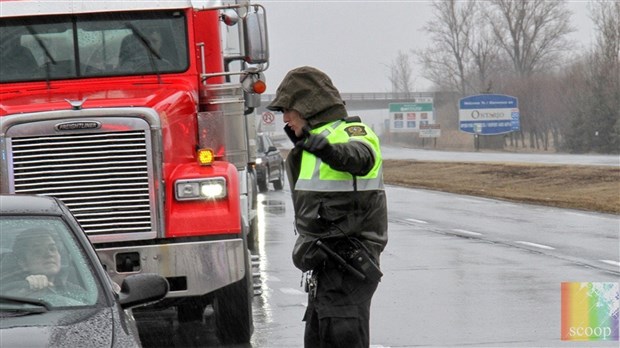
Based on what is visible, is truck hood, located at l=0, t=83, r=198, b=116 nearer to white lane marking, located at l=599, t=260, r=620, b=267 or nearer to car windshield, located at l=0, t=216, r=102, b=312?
car windshield, located at l=0, t=216, r=102, b=312

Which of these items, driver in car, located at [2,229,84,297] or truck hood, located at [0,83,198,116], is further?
truck hood, located at [0,83,198,116]

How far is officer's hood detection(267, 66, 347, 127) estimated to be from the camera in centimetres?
679

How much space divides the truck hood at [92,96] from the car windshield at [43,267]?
378 cm

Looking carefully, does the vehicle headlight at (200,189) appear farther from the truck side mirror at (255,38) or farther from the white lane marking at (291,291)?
the white lane marking at (291,291)

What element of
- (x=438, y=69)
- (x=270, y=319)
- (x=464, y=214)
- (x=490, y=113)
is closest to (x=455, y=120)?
(x=438, y=69)

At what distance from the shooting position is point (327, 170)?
6.71m

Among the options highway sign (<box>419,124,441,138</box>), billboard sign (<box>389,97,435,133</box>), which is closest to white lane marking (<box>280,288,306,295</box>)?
highway sign (<box>419,124,441,138</box>)

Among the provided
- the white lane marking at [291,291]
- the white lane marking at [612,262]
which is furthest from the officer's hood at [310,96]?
the white lane marking at [612,262]

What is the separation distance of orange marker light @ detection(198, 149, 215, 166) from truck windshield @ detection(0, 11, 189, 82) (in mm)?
1314

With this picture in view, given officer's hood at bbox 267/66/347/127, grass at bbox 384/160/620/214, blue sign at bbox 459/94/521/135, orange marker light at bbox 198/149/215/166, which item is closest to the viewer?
officer's hood at bbox 267/66/347/127

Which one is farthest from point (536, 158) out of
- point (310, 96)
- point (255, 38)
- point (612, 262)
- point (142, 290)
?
point (142, 290)

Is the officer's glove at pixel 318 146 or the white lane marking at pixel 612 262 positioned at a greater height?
the officer's glove at pixel 318 146

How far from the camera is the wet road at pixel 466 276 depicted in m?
10.9

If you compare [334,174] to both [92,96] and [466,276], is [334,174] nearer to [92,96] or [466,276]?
[92,96]
